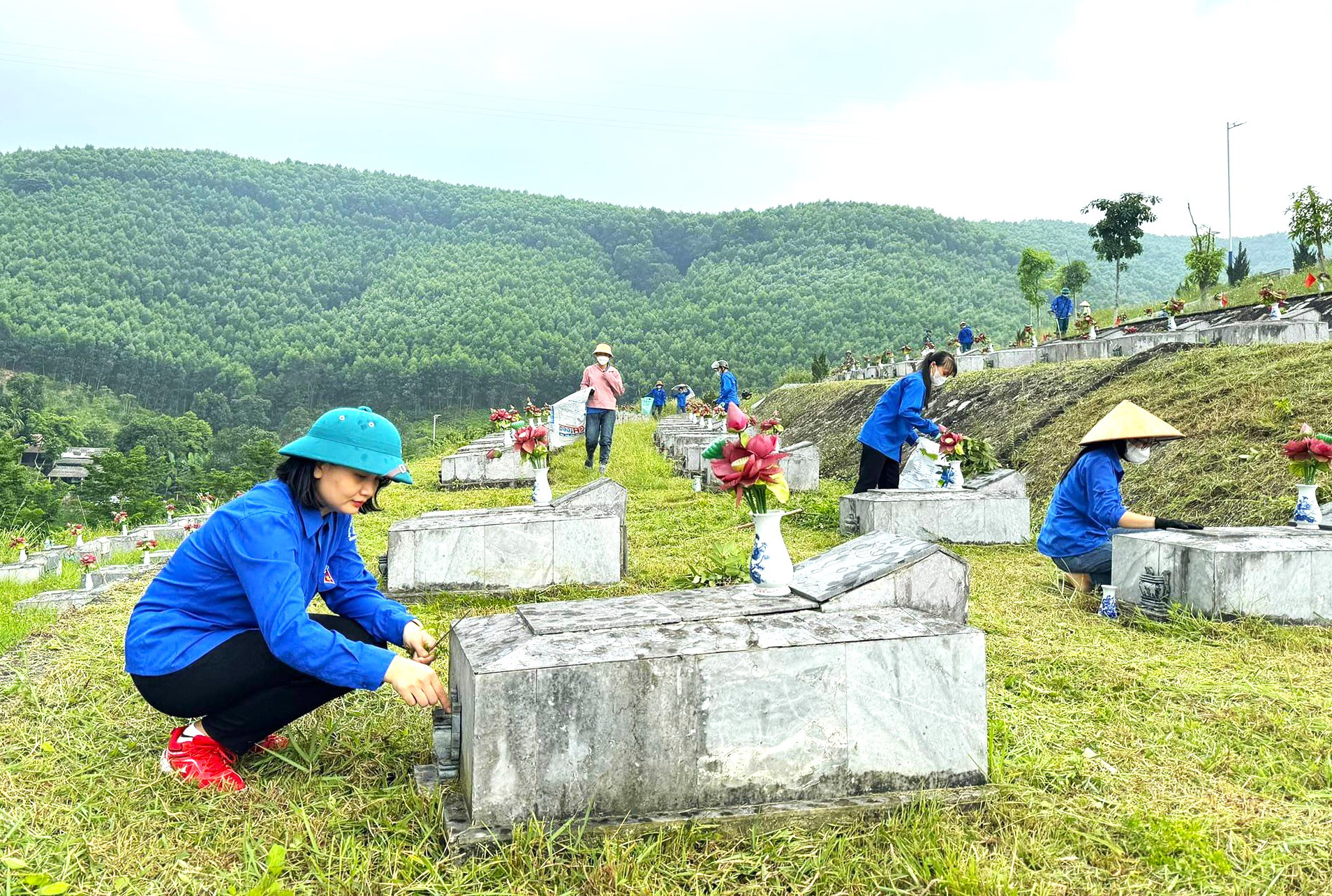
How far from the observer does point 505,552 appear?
19.3 ft

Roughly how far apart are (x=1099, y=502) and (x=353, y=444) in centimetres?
463

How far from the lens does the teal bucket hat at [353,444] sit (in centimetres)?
271

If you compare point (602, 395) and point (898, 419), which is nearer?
point (898, 419)

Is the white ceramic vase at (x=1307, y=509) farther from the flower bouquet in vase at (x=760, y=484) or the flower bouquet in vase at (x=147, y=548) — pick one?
the flower bouquet in vase at (x=147, y=548)

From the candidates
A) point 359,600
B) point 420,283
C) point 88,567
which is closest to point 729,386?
point 88,567

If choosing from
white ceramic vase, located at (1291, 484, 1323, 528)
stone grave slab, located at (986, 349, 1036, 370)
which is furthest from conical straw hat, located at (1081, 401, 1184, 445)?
stone grave slab, located at (986, 349, 1036, 370)

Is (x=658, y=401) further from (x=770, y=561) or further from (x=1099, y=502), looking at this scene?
(x=770, y=561)

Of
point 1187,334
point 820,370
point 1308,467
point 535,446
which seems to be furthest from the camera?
point 820,370

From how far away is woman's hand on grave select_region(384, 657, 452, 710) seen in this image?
8.29ft

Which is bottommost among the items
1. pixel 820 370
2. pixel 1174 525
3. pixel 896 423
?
pixel 1174 525

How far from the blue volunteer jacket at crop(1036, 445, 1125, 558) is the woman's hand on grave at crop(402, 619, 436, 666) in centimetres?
432

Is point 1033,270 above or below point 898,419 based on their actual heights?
above

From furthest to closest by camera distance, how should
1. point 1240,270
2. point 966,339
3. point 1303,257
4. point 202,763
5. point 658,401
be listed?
point 658,401
point 1240,270
point 1303,257
point 966,339
point 202,763

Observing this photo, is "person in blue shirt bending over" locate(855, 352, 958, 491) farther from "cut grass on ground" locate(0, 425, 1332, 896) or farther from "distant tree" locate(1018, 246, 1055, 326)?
"distant tree" locate(1018, 246, 1055, 326)
